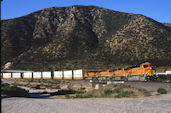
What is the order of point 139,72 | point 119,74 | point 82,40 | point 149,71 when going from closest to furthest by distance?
point 149,71
point 139,72
point 119,74
point 82,40

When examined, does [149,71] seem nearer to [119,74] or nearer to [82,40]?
[119,74]

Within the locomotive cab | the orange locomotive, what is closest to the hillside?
the orange locomotive

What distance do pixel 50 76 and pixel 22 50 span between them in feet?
161

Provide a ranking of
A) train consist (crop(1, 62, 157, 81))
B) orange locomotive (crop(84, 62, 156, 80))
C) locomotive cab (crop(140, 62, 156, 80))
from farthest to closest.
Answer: train consist (crop(1, 62, 157, 81)) < orange locomotive (crop(84, 62, 156, 80)) < locomotive cab (crop(140, 62, 156, 80))

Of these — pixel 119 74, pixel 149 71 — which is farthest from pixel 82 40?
pixel 149 71

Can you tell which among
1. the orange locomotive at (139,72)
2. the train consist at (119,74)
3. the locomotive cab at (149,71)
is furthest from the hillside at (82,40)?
the locomotive cab at (149,71)

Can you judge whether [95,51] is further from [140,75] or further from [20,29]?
[140,75]

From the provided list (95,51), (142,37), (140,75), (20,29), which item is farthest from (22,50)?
(140,75)

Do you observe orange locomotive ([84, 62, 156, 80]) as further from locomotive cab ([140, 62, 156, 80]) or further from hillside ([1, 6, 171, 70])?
hillside ([1, 6, 171, 70])

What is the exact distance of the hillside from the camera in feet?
294

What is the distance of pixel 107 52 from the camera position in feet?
315

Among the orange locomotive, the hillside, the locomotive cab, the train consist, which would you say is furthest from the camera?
the hillside

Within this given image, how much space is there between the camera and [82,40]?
108m

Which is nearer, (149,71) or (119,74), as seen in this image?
(149,71)
